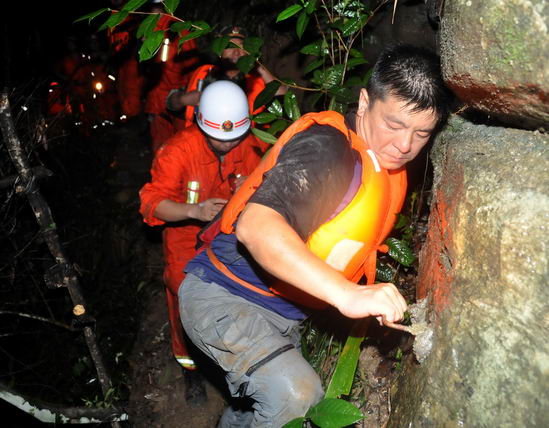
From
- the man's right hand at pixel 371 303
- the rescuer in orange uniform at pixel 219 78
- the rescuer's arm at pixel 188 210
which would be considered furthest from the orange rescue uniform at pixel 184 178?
the man's right hand at pixel 371 303

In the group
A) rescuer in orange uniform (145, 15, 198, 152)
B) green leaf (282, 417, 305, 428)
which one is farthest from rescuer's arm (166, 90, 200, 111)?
green leaf (282, 417, 305, 428)

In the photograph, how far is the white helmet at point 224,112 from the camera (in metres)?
3.90

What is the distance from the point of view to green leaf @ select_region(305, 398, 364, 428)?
5.93ft

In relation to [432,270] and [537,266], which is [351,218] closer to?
[432,270]

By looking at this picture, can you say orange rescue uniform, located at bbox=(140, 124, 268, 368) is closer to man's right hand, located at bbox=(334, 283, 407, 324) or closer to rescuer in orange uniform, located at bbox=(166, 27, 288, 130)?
rescuer in orange uniform, located at bbox=(166, 27, 288, 130)

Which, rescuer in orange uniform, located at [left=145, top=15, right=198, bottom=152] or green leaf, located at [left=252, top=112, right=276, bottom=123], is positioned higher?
green leaf, located at [left=252, top=112, right=276, bottom=123]

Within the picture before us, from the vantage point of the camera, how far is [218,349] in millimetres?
2359

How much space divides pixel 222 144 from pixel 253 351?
216 cm

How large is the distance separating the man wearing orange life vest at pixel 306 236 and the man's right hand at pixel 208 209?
2.74 ft

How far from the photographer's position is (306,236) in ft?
5.78

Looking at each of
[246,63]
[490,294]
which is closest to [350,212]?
[490,294]

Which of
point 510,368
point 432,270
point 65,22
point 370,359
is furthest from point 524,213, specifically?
point 65,22

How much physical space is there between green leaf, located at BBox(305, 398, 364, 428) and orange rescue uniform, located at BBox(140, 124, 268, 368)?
7.27ft

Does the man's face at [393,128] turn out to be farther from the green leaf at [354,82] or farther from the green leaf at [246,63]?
the green leaf at [246,63]
